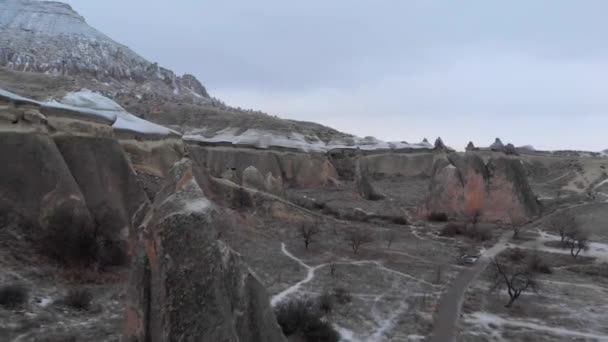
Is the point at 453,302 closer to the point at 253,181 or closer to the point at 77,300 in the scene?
the point at 77,300

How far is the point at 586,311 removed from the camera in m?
12.6

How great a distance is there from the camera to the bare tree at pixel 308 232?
699 inches

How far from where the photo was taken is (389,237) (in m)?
20.6

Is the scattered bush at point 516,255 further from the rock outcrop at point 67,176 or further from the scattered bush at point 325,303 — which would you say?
the rock outcrop at point 67,176

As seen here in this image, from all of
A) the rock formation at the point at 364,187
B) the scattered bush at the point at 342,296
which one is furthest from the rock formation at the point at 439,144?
the scattered bush at the point at 342,296

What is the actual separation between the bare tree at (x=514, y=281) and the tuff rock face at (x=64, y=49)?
71.5 metres

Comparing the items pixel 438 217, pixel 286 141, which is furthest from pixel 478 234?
pixel 286 141

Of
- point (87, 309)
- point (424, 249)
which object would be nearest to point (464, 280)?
point (424, 249)

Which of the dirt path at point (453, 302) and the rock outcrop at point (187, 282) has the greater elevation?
the rock outcrop at point (187, 282)

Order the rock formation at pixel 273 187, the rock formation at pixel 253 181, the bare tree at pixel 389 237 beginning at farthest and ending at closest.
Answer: the rock formation at pixel 273 187 → the rock formation at pixel 253 181 → the bare tree at pixel 389 237

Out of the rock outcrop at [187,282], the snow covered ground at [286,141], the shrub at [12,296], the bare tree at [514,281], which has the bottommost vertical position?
the bare tree at [514,281]

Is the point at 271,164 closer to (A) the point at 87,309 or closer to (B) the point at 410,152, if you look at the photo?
(B) the point at 410,152

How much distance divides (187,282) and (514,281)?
38.2 feet

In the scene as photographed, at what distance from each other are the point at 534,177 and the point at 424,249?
145 ft
